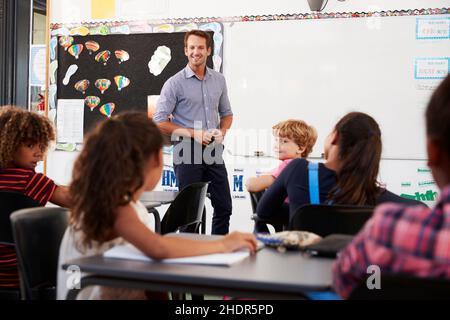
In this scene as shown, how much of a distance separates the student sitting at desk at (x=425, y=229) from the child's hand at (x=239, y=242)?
0.46m

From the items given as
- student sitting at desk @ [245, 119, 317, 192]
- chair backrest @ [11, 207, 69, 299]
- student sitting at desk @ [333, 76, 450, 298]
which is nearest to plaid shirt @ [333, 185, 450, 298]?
student sitting at desk @ [333, 76, 450, 298]

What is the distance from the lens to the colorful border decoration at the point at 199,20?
16.3ft

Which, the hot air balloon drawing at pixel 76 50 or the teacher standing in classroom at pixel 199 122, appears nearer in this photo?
the teacher standing in classroom at pixel 199 122

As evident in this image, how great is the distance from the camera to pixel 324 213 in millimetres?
1820

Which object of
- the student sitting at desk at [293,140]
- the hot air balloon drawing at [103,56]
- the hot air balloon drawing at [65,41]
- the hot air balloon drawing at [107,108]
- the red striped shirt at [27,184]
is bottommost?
the red striped shirt at [27,184]

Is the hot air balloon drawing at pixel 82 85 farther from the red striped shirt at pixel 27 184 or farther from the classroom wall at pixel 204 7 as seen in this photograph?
the red striped shirt at pixel 27 184

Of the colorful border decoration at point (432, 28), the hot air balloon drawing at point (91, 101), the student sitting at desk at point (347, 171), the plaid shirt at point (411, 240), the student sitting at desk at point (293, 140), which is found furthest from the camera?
the hot air balloon drawing at point (91, 101)

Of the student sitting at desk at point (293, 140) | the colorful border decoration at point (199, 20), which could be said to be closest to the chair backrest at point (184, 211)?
the student sitting at desk at point (293, 140)

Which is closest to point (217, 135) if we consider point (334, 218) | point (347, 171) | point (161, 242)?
point (347, 171)

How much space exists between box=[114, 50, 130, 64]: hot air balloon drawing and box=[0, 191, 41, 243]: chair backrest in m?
3.71

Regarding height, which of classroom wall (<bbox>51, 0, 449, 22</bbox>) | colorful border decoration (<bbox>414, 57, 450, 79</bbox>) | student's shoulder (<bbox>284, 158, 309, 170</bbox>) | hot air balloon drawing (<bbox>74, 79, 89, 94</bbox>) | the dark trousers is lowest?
the dark trousers

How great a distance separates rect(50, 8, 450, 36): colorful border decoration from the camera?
4957 millimetres

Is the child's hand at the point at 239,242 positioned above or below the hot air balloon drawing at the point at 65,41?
below

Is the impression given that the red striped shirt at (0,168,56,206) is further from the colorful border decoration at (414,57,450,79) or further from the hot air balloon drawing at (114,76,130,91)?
the colorful border decoration at (414,57,450,79)
